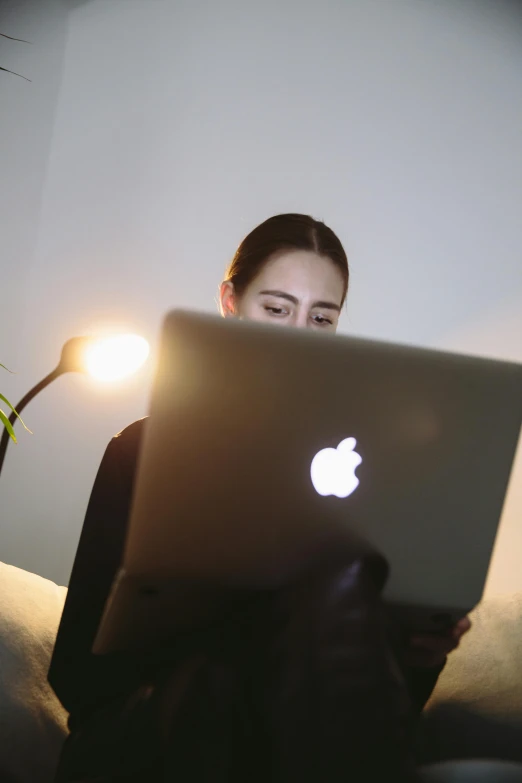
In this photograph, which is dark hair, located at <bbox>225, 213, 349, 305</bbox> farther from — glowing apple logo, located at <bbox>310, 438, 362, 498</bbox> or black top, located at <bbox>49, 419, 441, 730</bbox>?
glowing apple logo, located at <bbox>310, 438, 362, 498</bbox>

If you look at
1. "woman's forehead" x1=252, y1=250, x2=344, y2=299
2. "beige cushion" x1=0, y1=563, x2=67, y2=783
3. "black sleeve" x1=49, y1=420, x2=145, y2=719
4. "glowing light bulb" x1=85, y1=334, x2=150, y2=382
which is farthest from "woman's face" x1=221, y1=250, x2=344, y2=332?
"beige cushion" x1=0, y1=563, x2=67, y2=783

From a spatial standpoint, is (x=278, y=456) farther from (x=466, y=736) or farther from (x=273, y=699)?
(x=466, y=736)

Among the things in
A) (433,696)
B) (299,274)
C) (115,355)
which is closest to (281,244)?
(299,274)

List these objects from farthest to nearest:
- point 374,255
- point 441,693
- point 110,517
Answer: point 374,255
point 441,693
point 110,517

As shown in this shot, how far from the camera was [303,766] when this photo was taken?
58 cm

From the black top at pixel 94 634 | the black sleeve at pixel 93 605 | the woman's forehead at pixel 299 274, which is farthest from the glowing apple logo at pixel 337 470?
the woman's forehead at pixel 299 274

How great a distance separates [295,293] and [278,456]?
71cm

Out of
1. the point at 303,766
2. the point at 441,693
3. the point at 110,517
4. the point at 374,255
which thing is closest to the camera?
the point at 303,766

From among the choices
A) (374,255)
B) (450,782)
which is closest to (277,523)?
(450,782)

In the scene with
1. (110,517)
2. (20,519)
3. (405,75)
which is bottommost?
(20,519)

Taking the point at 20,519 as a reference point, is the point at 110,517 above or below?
above

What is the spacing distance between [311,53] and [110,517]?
5.53 ft

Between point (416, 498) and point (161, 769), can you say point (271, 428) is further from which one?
point (161, 769)

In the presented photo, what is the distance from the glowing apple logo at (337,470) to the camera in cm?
64
